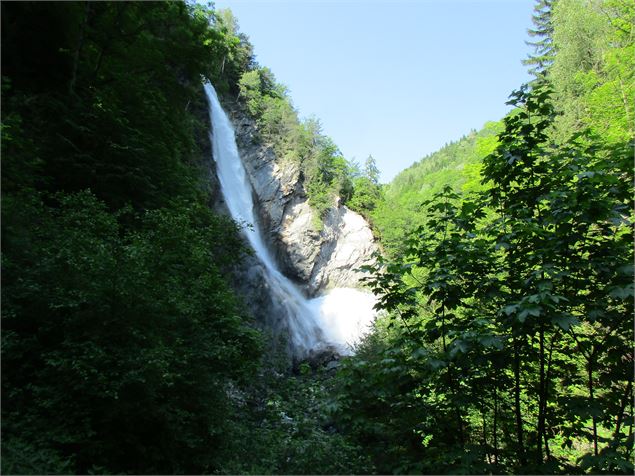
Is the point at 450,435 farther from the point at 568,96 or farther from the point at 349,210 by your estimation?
the point at 349,210

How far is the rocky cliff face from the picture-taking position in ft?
102

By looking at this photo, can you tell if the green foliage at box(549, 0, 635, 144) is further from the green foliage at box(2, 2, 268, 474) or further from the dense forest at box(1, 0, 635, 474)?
the green foliage at box(2, 2, 268, 474)

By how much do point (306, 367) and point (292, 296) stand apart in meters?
21.3

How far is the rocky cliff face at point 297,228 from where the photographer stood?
31.1 meters

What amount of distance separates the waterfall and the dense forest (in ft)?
49.5

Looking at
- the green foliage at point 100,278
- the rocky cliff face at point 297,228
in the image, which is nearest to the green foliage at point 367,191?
the rocky cliff face at point 297,228

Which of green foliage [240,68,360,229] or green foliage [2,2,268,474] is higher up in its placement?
green foliage [240,68,360,229]

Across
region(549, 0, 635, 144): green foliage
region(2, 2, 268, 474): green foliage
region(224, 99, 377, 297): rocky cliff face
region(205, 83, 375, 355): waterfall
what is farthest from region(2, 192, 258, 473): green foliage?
region(224, 99, 377, 297): rocky cliff face

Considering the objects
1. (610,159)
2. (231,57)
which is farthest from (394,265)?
(231,57)

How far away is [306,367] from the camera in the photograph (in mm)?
7160

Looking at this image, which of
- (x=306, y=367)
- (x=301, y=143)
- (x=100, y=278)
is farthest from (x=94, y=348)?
(x=301, y=143)

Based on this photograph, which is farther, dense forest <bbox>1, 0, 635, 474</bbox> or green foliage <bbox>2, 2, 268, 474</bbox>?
green foliage <bbox>2, 2, 268, 474</bbox>

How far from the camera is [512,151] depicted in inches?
168

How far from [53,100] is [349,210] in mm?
28296
